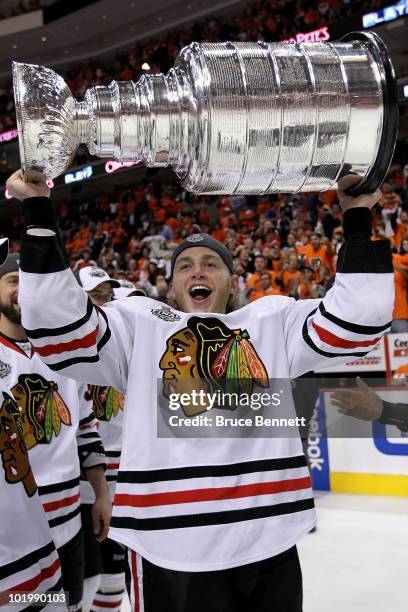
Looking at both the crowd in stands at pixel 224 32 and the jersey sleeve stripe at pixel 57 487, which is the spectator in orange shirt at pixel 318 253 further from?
the jersey sleeve stripe at pixel 57 487

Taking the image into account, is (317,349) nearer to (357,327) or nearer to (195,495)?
(357,327)

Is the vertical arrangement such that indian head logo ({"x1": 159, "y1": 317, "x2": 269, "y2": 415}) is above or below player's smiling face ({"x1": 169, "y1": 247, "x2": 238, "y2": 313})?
below

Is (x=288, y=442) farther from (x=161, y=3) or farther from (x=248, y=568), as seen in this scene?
(x=161, y=3)

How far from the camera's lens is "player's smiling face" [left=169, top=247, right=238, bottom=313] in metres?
1.62

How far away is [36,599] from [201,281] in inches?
32.0

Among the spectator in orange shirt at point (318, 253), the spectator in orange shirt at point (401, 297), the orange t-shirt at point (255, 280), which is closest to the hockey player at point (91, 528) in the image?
the spectator in orange shirt at point (401, 297)

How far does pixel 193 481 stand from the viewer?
4.21 ft

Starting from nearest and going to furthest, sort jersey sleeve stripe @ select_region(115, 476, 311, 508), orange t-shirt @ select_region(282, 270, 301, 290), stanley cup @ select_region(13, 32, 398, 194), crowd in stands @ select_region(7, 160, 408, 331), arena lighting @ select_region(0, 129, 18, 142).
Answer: stanley cup @ select_region(13, 32, 398, 194), jersey sleeve stripe @ select_region(115, 476, 311, 508), orange t-shirt @ select_region(282, 270, 301, 290), crowd in stands @ select_region(7, 160, 408, 331), arena lighting @ select_region(0, 129, 18, 142)

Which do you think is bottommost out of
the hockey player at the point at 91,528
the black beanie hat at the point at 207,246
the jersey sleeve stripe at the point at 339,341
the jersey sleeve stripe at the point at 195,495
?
the hockey player at the point at 91,528

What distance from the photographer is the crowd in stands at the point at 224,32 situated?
464 inches

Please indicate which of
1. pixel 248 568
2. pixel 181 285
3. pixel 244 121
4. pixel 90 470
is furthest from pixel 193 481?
pixel 90 470

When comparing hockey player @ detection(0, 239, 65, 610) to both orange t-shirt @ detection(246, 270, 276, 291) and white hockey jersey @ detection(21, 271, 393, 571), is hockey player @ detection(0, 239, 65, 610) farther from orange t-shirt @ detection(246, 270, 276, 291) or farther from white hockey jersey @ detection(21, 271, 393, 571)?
orange t-shirt @ detection(246, 270, 276, 291)

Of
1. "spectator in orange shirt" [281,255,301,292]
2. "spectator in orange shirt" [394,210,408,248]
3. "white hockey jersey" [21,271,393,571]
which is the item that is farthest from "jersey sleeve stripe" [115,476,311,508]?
"spectator in orange shirt" [394,210,408,248]

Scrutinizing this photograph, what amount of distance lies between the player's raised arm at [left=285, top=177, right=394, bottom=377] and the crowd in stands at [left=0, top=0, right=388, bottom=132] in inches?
385
